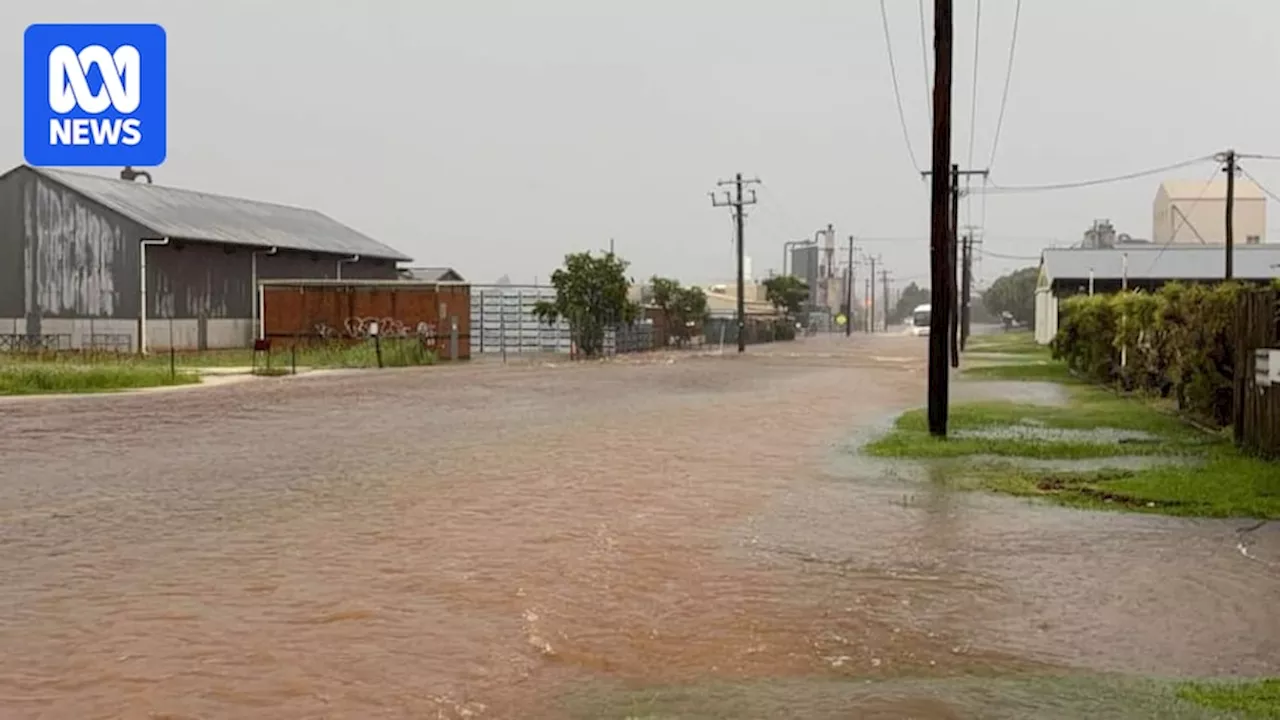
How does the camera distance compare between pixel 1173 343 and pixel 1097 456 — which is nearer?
pixel 1097 456

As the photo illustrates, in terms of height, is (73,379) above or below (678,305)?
below

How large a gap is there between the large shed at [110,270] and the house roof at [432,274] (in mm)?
19668

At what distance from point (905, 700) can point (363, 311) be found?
45218 mm

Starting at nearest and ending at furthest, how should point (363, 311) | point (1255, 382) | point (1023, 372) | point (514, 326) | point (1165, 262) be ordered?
point (1255, 382) → point (1023, 372) → point (363, 311) → point (514, 326) → point (1165, 262)

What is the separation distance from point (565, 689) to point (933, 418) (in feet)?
42.1

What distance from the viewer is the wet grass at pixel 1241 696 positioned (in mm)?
5980

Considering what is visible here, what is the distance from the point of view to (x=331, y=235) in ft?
218

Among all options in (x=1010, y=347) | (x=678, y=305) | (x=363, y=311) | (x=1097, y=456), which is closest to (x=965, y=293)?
(x=1010, y=347)

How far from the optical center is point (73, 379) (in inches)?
1209

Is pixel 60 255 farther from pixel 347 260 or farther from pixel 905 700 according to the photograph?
pixel 905 700

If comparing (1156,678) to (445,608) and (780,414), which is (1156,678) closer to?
(445,608)

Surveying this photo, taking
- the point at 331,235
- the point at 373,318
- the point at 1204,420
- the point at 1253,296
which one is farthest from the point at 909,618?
the point at 331,235

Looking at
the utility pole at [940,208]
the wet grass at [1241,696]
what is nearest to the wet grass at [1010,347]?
the utility pole at [940,208]

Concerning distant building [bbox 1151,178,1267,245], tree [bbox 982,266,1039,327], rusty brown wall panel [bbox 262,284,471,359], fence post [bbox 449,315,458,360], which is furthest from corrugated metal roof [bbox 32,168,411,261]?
tree [bbox 982,266,1039,327]
